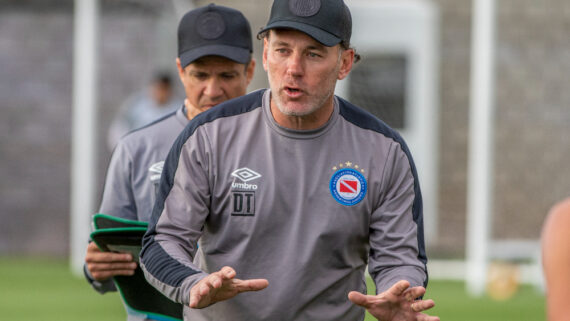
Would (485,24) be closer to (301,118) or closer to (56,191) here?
(56,191)

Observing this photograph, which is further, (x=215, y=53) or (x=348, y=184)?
(x=215, y=53)

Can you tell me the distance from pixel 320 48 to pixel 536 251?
9913 millimetres

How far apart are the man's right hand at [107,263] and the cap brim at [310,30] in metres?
1.34

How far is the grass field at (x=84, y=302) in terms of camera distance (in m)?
9.80

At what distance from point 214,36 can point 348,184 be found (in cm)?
135

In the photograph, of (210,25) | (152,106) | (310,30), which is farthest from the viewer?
(152,106)

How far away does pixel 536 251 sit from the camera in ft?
43.4

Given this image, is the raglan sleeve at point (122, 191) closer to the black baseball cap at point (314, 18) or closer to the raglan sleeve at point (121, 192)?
the raglan sleeve at point (121, 192)

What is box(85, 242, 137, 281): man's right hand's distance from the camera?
4.64 meters

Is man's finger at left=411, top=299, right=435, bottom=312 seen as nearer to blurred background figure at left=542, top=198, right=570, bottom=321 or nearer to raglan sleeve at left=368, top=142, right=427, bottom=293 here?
raglan sleeve at left=368, top=142, right=427, bottom=293

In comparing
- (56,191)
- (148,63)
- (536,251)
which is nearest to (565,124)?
(536,251)

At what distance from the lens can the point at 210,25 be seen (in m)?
4.97

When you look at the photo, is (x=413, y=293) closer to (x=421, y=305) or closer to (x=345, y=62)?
(x=421, y=305)

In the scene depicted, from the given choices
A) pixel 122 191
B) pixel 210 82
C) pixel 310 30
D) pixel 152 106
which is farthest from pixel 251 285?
pixel 152 106
